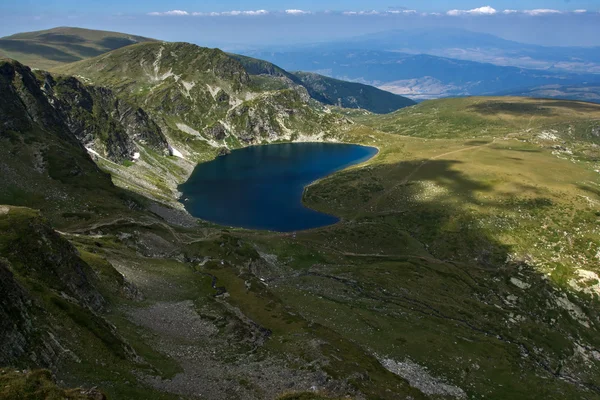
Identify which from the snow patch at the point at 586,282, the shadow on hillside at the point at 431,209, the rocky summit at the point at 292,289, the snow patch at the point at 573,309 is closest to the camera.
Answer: the rocky summit at the point at 292,289

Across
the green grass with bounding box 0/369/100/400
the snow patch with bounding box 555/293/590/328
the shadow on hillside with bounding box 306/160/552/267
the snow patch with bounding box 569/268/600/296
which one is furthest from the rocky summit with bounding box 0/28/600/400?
the shadow on hillside with bounding box 306/160/552/267

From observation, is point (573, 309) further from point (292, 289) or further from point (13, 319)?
point (13, 319)

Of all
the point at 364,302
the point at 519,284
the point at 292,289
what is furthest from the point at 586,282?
the point at 292,289

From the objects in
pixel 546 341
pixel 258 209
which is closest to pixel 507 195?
pixel 546 341

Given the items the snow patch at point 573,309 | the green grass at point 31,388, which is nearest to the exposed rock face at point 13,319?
the green grass at point 31,388

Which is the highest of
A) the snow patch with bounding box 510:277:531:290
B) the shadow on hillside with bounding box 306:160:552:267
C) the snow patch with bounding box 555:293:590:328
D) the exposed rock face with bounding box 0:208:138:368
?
the exposed rock face with bounding box 0:208:138:368

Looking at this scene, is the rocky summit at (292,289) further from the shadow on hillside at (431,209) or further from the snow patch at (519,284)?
the shadow on hillside at (431,209)

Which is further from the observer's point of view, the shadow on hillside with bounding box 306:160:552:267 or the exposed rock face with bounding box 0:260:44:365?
the shadow on hillside with bounding box 306:160:552:267

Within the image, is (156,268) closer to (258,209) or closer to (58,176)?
(58,176)

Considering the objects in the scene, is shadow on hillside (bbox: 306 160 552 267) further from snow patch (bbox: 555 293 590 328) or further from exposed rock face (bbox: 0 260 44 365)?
exposed rock face (bbox: 0 260 44 365)

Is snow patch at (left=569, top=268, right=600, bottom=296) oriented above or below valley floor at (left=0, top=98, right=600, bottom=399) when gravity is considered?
below

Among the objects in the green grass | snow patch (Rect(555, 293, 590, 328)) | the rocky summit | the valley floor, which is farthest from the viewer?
snow patch (Rect(555, 293, 590, 328))
